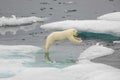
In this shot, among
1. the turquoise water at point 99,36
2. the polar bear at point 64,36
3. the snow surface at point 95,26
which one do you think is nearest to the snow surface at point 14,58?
the polar bear at point 64,36

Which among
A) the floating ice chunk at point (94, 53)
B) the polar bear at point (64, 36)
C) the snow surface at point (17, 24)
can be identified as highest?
the snow surface at point (17, 24)

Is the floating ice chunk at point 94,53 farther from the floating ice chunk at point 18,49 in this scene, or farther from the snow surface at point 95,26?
the snow surface at point 95,26

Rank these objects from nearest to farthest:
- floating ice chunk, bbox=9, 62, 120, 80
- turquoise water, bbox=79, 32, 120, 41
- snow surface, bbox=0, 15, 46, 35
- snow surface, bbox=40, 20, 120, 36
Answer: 1. floating ice chunk, bbox=9, 62, 120, 80
2. turquoise water, bbox=79, 32, 120, 41
3. snow surface, bbox=40, 20, 120, 36
4. snow surface, bbox=0, 15, 46, 35

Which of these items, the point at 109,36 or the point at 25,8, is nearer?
the point at 109,36

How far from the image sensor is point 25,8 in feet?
79.3

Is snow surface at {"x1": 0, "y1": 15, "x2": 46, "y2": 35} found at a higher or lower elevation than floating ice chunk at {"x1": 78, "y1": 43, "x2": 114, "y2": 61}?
higher

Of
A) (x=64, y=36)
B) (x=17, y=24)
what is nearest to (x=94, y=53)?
(x=64, y=36)

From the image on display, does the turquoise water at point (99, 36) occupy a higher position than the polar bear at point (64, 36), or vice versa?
the polar bear at point (64, 36)

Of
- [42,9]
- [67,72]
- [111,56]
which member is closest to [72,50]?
[111,56]

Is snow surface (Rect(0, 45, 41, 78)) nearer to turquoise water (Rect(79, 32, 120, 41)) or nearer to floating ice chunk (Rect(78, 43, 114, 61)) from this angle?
floating ice chunk (Rect(78, 43, 114, 61))

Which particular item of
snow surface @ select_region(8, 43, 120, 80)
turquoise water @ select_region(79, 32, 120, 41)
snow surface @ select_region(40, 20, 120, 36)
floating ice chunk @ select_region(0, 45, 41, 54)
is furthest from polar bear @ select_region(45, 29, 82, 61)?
snow surface @ select_region(40, 20, 120, 36)

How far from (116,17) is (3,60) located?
23.7 ft

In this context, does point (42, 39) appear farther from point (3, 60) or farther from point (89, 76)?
point (89, 76)

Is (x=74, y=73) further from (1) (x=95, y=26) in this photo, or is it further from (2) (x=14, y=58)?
(1) (x=95, y=26)
